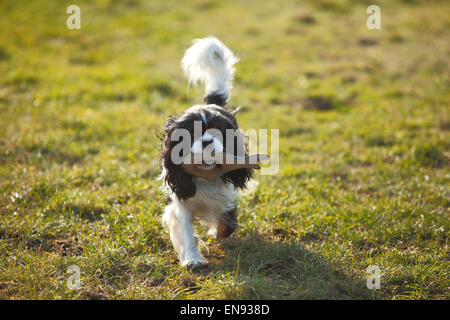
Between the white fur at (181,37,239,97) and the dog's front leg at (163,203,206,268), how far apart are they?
59.8 inches

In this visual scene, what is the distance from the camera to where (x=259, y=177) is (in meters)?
5.11

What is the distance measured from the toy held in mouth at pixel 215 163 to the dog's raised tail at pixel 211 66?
49.9 inches

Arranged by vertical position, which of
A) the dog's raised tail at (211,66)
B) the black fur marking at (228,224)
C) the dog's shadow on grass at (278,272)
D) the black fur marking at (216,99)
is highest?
Result: the dog's raised tail at (211,66)

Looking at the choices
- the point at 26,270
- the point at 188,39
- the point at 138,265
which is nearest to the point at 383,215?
the point at 138,265

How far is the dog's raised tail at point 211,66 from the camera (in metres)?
4.54

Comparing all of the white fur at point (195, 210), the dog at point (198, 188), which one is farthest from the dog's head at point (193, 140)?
the white fur at point (195, 210)

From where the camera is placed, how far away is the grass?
326 cm

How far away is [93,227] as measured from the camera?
3.91 m

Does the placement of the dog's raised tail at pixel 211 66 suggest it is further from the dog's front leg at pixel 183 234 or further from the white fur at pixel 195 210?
the dog's front leg at pixel 183 234

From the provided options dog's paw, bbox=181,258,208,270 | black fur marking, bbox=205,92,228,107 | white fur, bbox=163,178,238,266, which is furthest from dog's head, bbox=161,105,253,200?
black fur marking, bbox=205,92,228,107

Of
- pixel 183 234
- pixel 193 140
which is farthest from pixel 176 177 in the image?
pixel 183 234

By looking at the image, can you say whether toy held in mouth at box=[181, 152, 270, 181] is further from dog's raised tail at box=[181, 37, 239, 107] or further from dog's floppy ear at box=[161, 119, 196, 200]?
dog's raised tail at box=[181, 37, 239, 107]

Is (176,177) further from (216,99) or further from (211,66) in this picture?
(211,66)

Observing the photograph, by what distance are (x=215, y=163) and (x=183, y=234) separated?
670 mm
